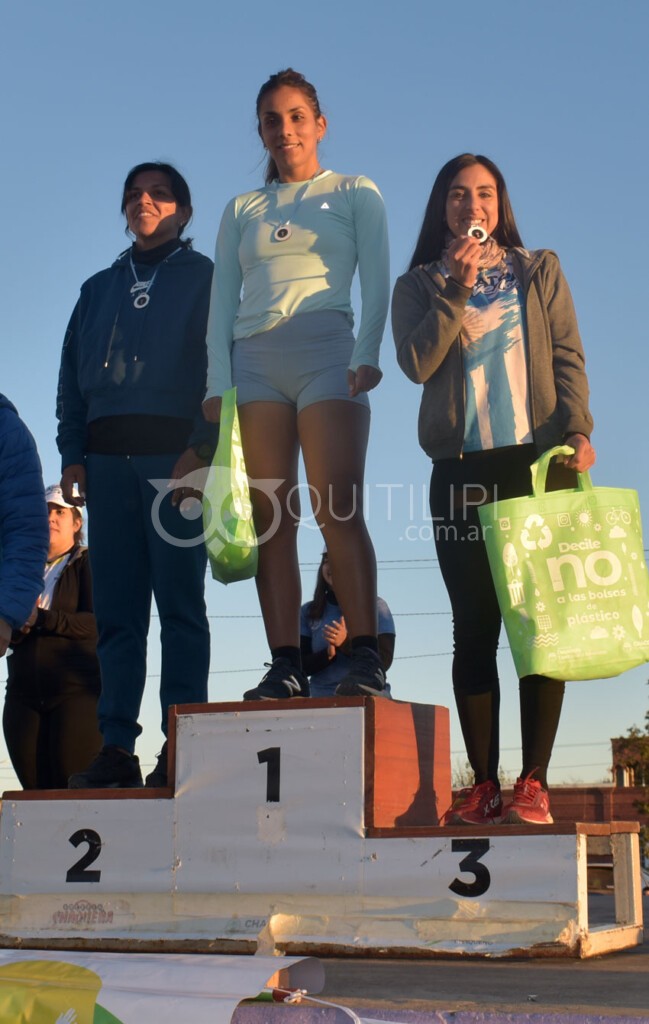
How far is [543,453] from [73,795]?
1912mm

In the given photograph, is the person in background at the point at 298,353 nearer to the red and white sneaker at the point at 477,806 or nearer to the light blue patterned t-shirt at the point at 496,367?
the light blue patterned t-shirt at the point at 496,367

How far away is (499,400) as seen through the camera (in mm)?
3924

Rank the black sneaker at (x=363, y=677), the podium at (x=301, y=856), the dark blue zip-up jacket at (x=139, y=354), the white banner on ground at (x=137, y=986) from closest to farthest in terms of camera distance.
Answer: the white banner on ground at (x=137, y=986), the podium at (x=301, y=856), the black sneaker at (x=363, y=677), the dark blue zip-up jacket at (x=139, y=354)

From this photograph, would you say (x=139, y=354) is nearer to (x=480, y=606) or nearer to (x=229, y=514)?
(x=229, y=514)

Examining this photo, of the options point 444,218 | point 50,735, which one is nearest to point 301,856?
point 50,735

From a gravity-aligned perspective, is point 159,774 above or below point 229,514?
below

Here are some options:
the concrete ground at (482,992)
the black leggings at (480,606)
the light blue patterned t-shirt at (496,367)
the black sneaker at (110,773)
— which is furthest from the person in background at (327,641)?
the concrete ground at (482,992)

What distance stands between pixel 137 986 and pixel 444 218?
9.59 feet

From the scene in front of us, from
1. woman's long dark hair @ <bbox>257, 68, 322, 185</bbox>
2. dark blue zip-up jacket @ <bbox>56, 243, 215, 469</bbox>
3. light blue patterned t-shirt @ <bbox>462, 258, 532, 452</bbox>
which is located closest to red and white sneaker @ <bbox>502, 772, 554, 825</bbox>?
light blue patterned t-shirt @ <bbox>462, 258, 532, 452</bbox>

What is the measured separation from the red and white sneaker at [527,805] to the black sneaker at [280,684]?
0.81 meters

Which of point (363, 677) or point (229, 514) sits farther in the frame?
point (229, 514)

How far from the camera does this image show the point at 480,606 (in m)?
3.82

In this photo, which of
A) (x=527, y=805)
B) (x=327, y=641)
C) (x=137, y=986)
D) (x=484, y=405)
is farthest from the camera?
(x=327, y=641)

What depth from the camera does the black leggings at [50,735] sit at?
496 centimetres
